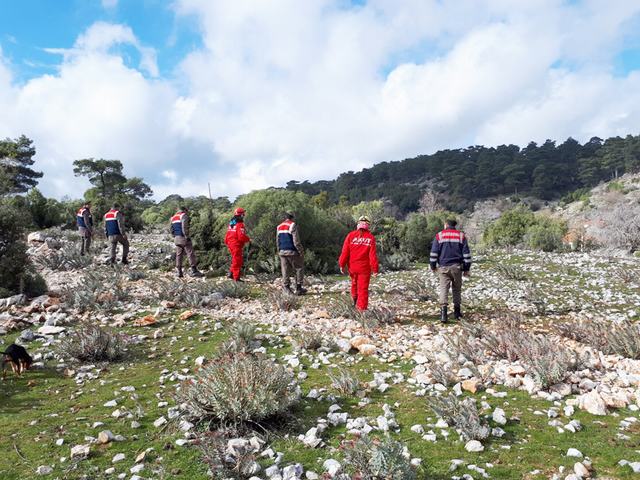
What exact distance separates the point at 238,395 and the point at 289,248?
653 centimetres

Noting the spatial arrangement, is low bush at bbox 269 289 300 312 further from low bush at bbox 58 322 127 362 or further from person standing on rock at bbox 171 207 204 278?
person standing on rock at bbox 171 207 204 278

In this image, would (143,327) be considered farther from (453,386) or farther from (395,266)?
(395,266)

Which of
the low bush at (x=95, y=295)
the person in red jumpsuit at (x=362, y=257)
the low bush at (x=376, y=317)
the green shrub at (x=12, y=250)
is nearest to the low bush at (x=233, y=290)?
the low bush at (x=95, y=295)

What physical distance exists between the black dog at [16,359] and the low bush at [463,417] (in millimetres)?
5223

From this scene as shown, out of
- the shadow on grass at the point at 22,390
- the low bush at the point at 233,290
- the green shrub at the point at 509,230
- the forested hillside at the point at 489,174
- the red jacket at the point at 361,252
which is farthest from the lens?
the forested hillside at the point at 489,174

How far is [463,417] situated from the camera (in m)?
3.95

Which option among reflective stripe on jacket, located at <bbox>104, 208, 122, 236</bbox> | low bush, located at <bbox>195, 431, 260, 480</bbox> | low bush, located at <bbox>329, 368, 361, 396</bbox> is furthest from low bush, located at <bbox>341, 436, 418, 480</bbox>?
reflective stripe on jacket, located at <bbox>104, 208, 122, 236</bbox>

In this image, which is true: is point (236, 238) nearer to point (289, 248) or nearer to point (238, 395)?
point (289, 248)

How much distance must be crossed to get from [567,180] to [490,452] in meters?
110

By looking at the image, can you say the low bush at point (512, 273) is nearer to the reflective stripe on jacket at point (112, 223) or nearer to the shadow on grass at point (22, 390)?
the shadow on grass at point (22, 390)

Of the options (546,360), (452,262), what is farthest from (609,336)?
(452,262)

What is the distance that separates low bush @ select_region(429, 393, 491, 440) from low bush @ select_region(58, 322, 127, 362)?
14.9ft

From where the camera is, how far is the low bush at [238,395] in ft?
13.5

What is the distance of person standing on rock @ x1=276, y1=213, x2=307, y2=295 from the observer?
1049 cm
